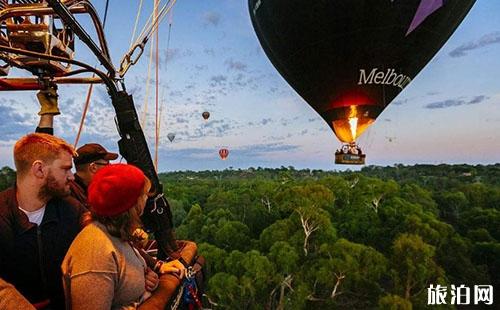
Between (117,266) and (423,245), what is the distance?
2059cm

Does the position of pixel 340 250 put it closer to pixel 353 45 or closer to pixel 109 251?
pixel 353 45

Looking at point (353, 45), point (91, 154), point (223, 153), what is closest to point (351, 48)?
point (353, 45)

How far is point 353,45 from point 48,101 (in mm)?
9182

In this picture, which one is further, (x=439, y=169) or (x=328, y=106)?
(x=439, y=169)

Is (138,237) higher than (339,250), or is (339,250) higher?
(138,237)

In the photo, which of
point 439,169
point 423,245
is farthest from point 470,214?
point 439,169

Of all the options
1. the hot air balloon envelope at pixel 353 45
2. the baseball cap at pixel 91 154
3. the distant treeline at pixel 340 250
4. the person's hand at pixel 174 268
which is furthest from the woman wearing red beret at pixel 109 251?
the distant treeline at pixel 340 250

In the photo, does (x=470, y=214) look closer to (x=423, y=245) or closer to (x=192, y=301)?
(x=423, y=245)

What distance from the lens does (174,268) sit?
2.06 metres

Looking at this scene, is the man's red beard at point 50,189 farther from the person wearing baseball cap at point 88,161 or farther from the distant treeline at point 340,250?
the distant treeline at point 340,250

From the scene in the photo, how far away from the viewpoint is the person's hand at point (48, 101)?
2322 mm

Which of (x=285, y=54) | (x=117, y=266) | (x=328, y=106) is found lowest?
(x=117, y=266)

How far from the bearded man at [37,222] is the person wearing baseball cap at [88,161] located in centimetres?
81

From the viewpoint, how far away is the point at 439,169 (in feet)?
258
